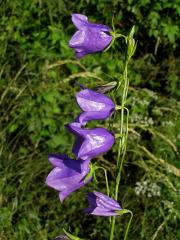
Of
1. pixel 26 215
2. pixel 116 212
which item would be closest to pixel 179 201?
pixel 26 215

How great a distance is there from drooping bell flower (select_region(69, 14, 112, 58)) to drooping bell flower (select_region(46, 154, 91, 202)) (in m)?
0.32

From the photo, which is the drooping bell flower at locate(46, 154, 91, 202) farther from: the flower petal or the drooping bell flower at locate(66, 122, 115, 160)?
the flower petal

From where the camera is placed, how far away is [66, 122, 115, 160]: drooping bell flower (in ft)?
6.44

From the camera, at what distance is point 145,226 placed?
3637 millimetres

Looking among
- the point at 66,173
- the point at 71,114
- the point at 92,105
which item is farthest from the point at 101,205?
the point at 71,114

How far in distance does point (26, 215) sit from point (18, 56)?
1432 millimetres

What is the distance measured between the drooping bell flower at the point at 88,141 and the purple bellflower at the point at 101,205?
133 mm

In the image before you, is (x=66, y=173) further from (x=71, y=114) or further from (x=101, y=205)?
(x=71, y=114)

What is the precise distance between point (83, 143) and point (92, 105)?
12 cm

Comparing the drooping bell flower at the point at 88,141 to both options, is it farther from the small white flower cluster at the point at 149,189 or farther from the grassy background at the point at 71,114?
the small white flower cluster at the point at 149,189

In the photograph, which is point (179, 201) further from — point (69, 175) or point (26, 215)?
point (69, 175)

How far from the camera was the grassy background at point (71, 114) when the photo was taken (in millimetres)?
3744

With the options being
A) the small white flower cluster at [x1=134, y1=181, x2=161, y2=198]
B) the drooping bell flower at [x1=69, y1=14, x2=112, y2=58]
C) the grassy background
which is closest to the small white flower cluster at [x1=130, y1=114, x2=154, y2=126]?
the grassy background

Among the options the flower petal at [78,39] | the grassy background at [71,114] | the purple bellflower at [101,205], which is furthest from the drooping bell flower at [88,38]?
the grassy background at [71,114]
